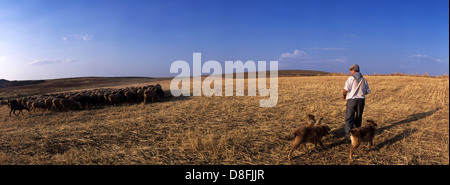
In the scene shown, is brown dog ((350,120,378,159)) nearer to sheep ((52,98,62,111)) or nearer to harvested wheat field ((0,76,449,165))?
harvested wheat field ((0,76,449,165))

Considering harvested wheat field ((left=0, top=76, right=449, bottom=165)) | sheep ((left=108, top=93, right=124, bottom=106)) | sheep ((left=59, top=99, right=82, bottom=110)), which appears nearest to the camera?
harvested wheat field ((left=0, top=76, right=449, bottom=165))

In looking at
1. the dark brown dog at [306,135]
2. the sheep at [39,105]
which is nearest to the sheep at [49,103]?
the sheep at [39,105]

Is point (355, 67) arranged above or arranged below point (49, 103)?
above

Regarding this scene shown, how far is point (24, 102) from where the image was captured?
14.4 metres

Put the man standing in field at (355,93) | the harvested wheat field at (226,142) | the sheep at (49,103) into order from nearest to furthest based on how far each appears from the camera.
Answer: the harvested wheat field at (226,142)
the man standing in field at (355,93)
the sheep at (49,103)

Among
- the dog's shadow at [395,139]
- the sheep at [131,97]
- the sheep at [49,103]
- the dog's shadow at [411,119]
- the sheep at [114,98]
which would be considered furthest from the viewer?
the sheep at [131,97]

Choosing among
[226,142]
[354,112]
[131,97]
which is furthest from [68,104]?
[354,112]

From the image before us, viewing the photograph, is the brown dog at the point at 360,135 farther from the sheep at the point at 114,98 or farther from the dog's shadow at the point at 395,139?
the sheep at the point at 114,98

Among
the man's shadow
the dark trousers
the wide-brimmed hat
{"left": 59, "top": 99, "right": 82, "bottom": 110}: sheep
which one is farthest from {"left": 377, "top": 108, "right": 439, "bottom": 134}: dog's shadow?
{"left": 59, "top": 99, "right": 82, "bottom": 110}: sheep

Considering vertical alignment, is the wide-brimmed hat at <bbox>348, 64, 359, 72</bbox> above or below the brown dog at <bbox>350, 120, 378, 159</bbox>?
above

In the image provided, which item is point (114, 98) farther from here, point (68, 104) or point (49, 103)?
point (49, 103)

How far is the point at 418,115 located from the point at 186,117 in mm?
9236

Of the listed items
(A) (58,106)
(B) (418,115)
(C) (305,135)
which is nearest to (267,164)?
(C) (305,135)
